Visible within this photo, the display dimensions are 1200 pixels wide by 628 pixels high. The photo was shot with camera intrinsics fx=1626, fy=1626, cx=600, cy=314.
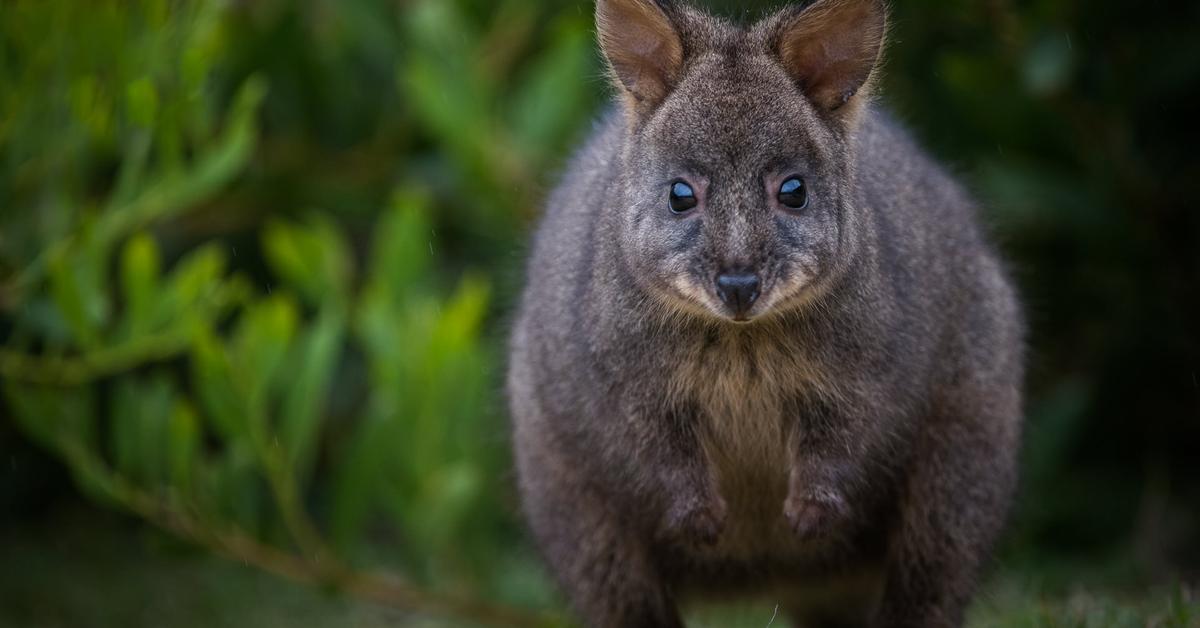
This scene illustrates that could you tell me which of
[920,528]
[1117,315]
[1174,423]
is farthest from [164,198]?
[1174,423]

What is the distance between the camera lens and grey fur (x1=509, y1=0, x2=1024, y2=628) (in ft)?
14.4

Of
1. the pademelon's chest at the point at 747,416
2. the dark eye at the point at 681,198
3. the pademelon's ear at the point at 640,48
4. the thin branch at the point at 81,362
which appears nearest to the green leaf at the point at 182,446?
the thin branch at the point at 81,362

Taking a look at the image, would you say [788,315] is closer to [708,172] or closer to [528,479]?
[708,172]

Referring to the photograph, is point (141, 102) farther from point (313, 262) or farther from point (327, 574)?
point (327, 574)

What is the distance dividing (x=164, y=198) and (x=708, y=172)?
3.06m

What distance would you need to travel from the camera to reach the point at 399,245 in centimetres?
725

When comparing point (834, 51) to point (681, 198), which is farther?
point (834, 51)

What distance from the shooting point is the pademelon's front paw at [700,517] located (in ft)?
14.9

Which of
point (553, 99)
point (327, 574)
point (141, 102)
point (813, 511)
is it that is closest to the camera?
point (813, 511)

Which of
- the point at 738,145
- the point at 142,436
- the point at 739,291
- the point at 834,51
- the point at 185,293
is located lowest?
the point at 142,436

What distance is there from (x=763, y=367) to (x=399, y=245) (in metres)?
3.04

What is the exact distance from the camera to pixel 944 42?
27.0 ft

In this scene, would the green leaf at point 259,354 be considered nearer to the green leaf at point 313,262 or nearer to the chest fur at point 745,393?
the green leaf at point 313,262

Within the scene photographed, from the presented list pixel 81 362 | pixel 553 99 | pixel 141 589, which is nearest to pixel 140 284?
pixel 81 362
